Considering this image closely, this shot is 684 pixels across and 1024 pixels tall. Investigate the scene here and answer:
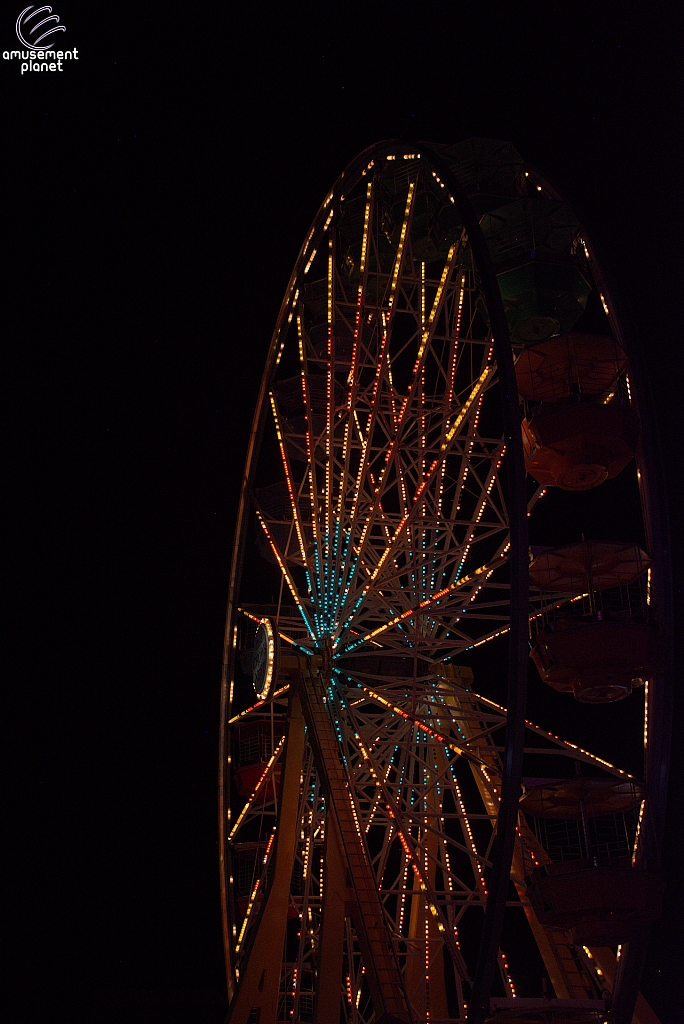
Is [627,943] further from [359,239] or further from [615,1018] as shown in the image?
[359,239]

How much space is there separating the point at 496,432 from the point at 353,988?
12.8 m

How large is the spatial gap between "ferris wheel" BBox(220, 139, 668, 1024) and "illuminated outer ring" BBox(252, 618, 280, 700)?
0.11ft

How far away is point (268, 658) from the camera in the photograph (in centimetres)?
1218

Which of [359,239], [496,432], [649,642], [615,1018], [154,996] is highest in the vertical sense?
[359,239]

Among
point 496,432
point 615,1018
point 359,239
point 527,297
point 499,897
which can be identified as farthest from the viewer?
point 496,432

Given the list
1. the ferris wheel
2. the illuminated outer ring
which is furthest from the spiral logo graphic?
the illuminated outer ring

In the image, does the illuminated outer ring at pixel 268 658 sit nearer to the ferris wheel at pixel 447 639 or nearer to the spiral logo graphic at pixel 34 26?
the ferris wheel at pixel 447 639

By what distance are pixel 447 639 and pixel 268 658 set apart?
207 centimetres

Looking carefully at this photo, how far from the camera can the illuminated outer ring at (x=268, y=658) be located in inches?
477

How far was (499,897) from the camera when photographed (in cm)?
731


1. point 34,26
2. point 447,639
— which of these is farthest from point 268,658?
point 34,26

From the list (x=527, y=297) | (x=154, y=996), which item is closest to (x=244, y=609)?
(x=527, y=297)

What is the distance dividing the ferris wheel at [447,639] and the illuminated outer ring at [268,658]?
32mm

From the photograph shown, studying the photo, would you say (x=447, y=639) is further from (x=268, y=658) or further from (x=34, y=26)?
(x=34, y=26)
